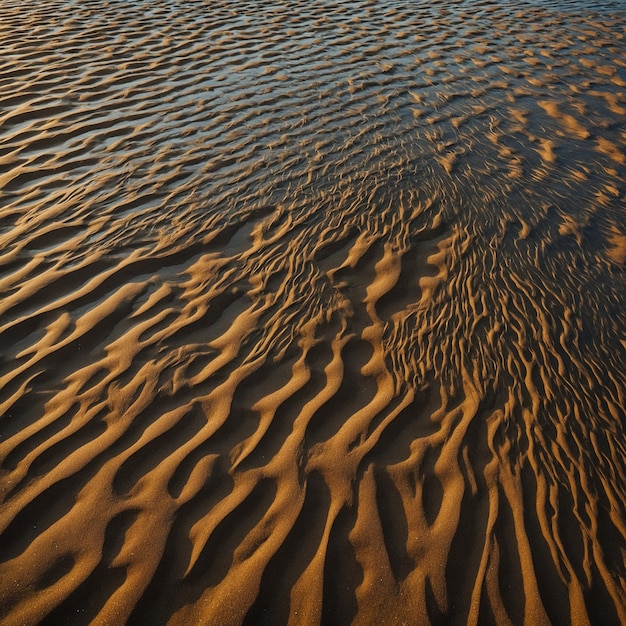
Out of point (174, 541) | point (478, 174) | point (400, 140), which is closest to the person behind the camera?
point (174, 541)

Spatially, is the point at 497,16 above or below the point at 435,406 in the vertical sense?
below

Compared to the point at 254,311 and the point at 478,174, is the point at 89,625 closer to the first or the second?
the point at 254,311

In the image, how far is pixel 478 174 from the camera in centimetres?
463

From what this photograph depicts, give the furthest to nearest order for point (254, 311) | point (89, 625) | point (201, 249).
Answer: point (201, 249) → point (254, 311) → point (89, 625)

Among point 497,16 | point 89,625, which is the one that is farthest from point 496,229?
point 497,16

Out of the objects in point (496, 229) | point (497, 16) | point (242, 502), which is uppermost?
point (242, 502)

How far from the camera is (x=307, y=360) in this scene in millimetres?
2850

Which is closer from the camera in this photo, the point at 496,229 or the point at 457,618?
the point at 457,618

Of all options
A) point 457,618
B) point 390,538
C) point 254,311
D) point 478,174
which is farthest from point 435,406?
point 478,174

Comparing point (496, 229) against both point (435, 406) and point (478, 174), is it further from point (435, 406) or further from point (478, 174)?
point (435, 406)

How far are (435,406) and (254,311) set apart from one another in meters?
1.16

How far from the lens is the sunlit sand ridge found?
6.63 ft

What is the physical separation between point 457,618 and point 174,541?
1087 millimetres

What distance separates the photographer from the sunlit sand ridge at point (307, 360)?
6.63ft
